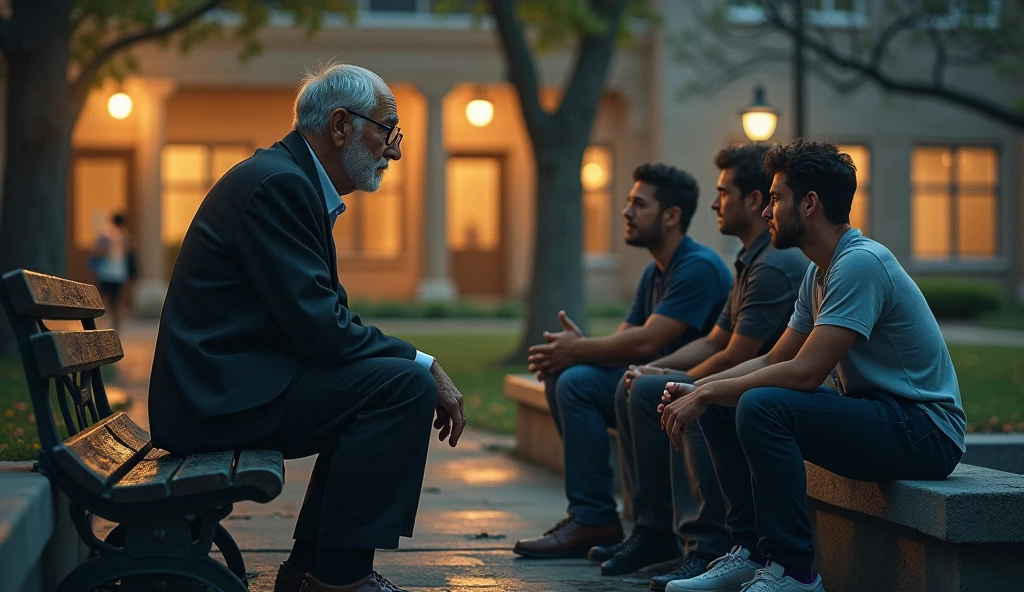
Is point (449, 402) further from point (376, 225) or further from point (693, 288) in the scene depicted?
point (376, 225)

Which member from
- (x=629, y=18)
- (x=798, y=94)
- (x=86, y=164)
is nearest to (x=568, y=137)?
(x=629, y=18)

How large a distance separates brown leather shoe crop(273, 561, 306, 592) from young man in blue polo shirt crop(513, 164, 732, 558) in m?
1.65

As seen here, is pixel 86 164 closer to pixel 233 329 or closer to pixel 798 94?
pixel 798 94

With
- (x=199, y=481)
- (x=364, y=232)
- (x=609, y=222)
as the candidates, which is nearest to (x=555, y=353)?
(x=199, y=481)

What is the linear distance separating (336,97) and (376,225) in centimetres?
2364

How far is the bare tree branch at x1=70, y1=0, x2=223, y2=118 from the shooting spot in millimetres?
14367

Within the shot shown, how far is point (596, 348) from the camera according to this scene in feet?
19.7

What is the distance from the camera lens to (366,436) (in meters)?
4.03

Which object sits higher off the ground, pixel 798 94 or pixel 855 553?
pixel 798 94

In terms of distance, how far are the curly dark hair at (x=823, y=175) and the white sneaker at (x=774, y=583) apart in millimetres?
1153

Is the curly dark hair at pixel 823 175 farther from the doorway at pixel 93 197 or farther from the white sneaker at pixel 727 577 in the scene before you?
the doorway at pixel 93 197

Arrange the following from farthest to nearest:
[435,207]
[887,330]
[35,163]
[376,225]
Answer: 1. [376,225]
2. [435,207]
3. [35,163]
4. [887,330]

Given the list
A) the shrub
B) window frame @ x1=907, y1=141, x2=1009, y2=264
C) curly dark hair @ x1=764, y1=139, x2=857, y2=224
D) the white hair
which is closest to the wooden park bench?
the white hair

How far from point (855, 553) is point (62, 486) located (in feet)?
8.77
